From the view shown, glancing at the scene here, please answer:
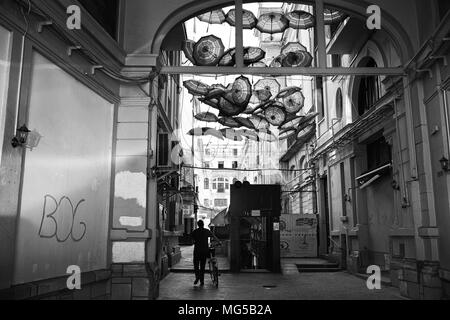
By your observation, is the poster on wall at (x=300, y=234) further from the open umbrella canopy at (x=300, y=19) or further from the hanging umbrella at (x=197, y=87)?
the open umbrella canopy at (x=300, y=19)

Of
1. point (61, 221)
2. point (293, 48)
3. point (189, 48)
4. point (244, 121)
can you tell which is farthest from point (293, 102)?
point (61, 221)

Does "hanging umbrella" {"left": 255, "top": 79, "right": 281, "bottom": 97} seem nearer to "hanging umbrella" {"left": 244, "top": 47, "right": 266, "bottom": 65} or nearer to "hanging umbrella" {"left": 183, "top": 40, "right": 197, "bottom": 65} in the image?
"hanging umbrella" {"left": 244, "top": 47, "right": 266, "bottom": 65}

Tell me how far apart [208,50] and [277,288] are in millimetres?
6722

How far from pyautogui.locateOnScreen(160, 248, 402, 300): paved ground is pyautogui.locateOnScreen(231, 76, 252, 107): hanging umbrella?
5537mm

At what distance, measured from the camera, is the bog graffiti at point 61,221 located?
670cm

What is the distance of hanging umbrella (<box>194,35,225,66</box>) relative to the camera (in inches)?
465

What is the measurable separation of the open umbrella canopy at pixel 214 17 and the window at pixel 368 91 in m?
5.50

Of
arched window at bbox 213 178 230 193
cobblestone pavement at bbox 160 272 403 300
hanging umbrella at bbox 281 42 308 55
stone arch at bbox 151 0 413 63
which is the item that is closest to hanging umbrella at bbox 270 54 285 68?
hanging umbrella at bbox 281 42 308 55

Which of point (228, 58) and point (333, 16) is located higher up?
point (333, 16)

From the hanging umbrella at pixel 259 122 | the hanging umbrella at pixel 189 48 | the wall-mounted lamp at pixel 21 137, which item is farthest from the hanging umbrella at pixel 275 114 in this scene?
the wall-mounted lamp at pixel 21 137

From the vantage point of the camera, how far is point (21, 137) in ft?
19.8

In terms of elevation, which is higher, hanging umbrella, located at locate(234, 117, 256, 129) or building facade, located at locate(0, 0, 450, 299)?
hanging umbrella, located at locate(234, 117, 256, 129)

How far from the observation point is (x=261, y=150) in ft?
135

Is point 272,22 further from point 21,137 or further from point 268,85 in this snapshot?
point 21,137
